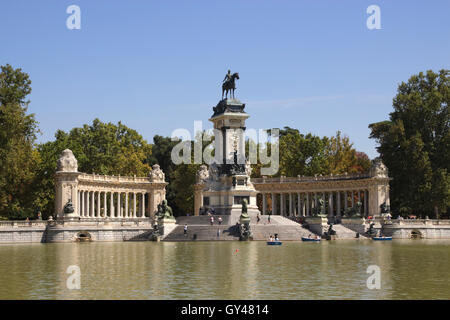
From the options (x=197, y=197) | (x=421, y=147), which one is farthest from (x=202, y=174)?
(x=421, y=147)

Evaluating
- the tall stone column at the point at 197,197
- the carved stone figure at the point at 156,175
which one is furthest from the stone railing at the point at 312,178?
the carved stone figure at the point at 156,175

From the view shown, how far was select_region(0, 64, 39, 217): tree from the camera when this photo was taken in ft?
237

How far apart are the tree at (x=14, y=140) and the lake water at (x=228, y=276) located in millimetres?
33213

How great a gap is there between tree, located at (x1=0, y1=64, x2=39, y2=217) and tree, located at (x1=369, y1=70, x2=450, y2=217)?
50.3 m

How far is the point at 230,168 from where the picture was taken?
80375mm

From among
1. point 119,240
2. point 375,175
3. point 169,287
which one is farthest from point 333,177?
point 169,287

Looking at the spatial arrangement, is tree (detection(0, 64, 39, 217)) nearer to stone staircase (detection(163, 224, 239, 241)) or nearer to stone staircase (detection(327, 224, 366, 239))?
stone staircase (detection(163, 224, 239, 241))

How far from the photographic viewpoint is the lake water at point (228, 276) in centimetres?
2347

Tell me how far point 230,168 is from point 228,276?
51.6 meters

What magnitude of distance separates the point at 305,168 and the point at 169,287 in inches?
3233

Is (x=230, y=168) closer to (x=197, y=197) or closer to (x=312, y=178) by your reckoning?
(x=312, y=178)

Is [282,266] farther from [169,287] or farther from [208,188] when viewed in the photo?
[208,188]

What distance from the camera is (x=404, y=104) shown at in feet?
300

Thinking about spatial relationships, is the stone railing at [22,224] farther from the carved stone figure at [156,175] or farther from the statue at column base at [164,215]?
the carved stone figure at [156,175]
